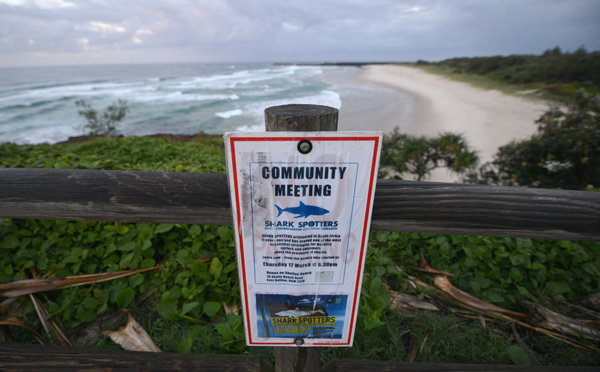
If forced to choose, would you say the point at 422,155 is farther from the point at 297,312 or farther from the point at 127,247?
the point at 297,312

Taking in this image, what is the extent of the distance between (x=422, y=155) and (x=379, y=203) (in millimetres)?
6082

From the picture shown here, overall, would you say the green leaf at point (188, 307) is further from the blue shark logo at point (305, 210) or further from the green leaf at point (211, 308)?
the blue shark logo at point (305, 210)

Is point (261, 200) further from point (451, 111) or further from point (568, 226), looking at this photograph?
point (451, 111)

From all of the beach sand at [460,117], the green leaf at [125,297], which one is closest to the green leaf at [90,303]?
the green leaf at [125,297]

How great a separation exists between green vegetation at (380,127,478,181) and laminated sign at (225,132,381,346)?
17.9 feet

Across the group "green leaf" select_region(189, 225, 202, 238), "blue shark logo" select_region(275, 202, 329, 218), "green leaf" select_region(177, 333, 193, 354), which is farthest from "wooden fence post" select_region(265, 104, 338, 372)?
"green leaf" select_region(189, 225, 202, 238)

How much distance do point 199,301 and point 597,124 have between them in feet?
21.4

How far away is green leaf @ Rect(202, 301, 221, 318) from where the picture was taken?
2.04 m

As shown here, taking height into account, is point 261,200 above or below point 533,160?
above

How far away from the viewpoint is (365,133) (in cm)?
94

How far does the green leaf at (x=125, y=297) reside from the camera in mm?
2151

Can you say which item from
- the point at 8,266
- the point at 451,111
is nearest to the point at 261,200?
the point at 8,266

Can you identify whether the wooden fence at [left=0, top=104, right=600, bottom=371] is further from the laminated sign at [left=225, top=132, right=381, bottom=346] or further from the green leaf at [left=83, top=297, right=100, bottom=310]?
the green leaf at [left=83, top=297, right=100, bottom=310]

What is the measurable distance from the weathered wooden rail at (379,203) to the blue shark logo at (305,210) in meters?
0.23
